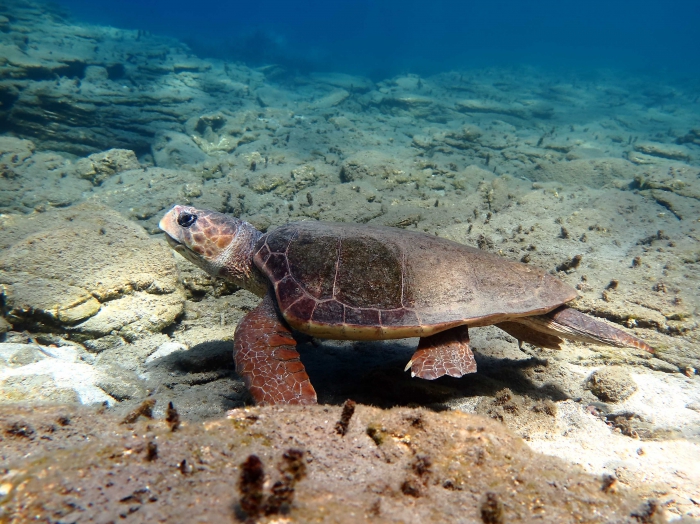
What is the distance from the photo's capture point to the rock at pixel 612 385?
2.93m

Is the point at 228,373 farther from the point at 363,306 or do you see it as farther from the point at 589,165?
the point at 589,165

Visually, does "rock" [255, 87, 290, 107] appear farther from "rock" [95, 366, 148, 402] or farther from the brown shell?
"rock" [95, 366, 148, 402]

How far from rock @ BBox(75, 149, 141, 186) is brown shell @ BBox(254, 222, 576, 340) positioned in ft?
29.4

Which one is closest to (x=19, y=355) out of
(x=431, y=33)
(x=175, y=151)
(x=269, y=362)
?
(x=269, y=362)

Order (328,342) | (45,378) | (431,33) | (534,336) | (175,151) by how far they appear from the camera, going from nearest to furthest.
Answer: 1. (45,378)
2. (534,336)
3. (328,342)
4. (175,151)
5. (431,33)

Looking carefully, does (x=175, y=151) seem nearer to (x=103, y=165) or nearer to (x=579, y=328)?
(x=103, y=165)

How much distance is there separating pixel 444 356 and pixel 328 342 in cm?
179

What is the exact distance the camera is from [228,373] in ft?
11.2

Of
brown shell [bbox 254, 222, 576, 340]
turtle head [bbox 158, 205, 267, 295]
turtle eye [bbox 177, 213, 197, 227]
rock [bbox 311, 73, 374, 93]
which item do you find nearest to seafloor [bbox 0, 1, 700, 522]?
brown shell [bbox 254, 222, 576, 340]

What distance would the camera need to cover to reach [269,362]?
2.80 m

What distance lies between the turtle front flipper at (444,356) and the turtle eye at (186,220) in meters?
3.01

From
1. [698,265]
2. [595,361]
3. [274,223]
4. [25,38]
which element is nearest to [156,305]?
[274,223]

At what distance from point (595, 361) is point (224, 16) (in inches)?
3835

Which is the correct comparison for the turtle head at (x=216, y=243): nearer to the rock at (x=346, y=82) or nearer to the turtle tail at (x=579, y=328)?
the turtle tail at (x=579, y=328)
